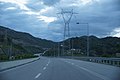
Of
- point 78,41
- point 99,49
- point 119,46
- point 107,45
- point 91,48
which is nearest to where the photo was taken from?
point 119,46

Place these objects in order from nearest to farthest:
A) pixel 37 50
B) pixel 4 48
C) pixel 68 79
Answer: pixel 68 79 → pixel 4 48 → pixel 37 50

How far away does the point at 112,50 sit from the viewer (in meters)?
97.5

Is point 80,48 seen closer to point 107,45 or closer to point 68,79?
point 107,45

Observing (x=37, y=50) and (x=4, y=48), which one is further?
(x=37, y=50)

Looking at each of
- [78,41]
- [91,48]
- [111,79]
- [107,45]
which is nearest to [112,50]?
[107,45]

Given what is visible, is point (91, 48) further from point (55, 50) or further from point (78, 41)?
point (55, 50)

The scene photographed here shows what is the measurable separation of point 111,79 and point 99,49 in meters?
88.9

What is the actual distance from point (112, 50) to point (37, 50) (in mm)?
105385

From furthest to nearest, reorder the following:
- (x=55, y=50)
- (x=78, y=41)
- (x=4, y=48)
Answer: (x=55, y=50), (x=78, y=41), (x=4, y=48)

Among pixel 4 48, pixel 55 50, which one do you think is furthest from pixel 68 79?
pixel 55 50

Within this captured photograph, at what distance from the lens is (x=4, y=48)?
70.0 meters

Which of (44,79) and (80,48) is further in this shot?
(80,48)

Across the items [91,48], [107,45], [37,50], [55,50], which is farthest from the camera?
[37,50]

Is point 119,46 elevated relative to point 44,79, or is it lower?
elevated
